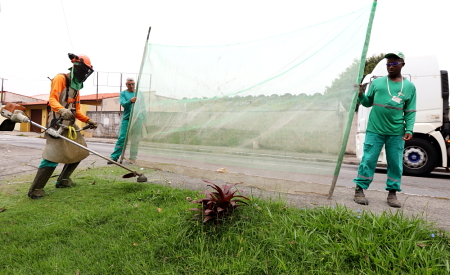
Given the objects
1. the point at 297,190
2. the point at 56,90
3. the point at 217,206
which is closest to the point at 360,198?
the point at 297,190

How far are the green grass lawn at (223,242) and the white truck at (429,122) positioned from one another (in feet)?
15.9

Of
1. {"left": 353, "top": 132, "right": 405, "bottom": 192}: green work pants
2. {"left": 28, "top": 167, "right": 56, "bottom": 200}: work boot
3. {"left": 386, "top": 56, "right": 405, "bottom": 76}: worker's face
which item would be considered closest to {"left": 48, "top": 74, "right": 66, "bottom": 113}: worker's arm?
{"left": 28, "top": 167, "right": 56, "bottom": 200}: work boot

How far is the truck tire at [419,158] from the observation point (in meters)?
5.88

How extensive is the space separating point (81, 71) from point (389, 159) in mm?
3898

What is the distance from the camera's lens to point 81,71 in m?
3.48

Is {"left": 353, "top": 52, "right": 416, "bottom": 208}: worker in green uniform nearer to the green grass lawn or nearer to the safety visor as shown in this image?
the green grass lawn

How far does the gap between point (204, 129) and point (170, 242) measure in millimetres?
1718

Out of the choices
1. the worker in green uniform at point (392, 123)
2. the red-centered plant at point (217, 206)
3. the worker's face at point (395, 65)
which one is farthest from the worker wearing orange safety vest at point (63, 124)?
the worker's face at point (395, 65)

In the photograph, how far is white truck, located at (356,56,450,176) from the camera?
5.86 meters

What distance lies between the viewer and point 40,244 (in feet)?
7.09

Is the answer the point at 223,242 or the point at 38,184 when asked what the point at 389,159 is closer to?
the point at 223,242

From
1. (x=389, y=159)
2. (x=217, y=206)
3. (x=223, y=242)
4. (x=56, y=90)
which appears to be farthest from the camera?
(x=56, y=90)

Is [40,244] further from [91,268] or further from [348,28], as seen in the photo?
[348,28]

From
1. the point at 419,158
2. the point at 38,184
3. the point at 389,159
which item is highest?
the point at 389,159
